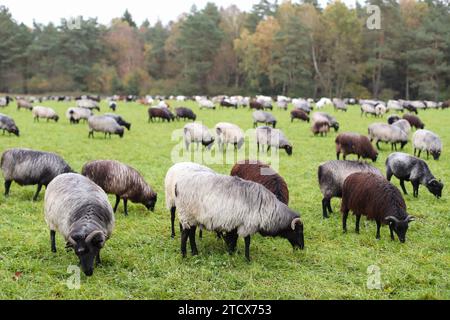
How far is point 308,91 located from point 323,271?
63.9m

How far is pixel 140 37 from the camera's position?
3752 inches

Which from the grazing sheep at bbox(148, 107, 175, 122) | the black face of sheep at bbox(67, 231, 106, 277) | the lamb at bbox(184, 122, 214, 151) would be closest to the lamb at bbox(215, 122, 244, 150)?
the lamb at bbox(184, 122, 214, 151)

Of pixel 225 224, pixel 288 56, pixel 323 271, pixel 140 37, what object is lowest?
pixel 323 271

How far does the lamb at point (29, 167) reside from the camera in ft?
32.4

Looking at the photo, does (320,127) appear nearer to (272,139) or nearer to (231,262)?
(272,139)

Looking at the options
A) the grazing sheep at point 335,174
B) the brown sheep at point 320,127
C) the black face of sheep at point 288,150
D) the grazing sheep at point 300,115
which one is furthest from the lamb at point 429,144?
the grazing sheep at point 300,115

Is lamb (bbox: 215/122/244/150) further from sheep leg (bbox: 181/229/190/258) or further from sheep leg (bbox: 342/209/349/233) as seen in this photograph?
sheep leg (bbox: 181/229/190/258)

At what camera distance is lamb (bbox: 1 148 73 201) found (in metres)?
9.89

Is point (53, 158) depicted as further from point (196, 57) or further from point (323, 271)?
point (196, 57)

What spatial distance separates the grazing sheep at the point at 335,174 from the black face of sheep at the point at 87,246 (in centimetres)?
547

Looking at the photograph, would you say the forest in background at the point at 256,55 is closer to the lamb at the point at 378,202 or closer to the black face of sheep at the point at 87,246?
the lamb at the point at 378,202
